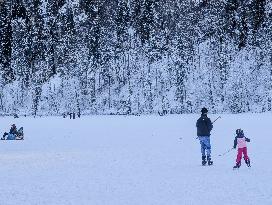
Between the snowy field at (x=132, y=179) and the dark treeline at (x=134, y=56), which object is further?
the dark treeline at (x=134, y=56)

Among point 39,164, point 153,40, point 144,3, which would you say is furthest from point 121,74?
point 39,164

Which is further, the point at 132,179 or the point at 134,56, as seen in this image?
the point at 134,56

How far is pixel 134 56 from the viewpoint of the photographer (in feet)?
396

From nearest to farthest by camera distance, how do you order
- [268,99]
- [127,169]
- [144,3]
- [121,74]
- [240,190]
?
1. [240,190]
2. [127,169]
3. [268,99]
4. [121,74]
5. [144,3]

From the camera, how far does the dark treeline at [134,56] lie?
10794 cm

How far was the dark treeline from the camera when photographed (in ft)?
354

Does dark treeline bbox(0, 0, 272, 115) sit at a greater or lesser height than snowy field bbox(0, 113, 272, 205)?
greater

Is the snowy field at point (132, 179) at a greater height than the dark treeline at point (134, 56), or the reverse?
the dark treeline at point (134, 56)

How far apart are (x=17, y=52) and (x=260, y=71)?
5854 cm

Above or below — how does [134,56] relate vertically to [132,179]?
above

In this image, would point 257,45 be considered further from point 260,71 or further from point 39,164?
point 39,164

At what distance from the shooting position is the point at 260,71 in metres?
109

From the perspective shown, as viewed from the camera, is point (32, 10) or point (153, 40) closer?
point (153, 40)

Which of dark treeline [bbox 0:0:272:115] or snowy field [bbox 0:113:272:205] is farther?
dark treeline [bbox 0:0:272:115]
